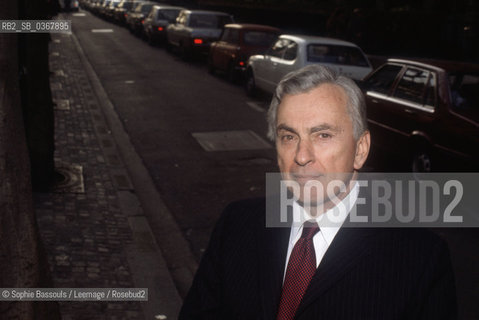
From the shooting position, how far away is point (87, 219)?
7.74 m

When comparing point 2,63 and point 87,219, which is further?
point 87,219

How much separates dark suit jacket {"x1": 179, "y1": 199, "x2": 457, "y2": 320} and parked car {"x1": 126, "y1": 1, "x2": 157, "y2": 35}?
34757mm

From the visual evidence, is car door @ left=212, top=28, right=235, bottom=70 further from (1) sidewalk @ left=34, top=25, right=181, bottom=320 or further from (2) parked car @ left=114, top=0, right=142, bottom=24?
(2) parked car @ left=114, top=0, right=142, bottom=24

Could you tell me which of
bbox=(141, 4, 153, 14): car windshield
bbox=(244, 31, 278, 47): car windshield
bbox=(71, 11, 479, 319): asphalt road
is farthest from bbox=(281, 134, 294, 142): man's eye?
bbox=(141, 4, 153, 14): car windshield

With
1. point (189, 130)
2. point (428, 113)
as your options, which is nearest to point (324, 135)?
point (428, 113)

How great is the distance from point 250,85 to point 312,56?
127 inches

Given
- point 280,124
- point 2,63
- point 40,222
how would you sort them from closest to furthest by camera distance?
point 280,124, point 2,63, point 40,222

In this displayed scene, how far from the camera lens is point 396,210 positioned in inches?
326

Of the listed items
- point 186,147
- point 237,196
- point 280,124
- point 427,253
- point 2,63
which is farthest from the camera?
point 186,147

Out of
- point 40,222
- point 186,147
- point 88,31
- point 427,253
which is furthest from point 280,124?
point 88,31

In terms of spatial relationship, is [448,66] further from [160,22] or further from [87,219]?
[160,22]

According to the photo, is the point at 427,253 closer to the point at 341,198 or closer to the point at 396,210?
the point at 341,198

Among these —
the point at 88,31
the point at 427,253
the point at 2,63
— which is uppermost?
the point at 2,63

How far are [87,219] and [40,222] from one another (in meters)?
0.54
